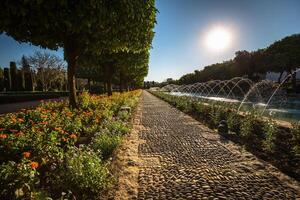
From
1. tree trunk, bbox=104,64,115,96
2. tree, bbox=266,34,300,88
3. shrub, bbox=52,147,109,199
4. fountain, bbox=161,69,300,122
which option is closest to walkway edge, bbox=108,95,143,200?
shrub, bbox=52,147,109,199

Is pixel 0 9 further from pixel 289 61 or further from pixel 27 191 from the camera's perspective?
pixel 289 61

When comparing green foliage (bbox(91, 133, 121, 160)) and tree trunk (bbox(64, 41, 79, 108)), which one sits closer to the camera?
green foliage (bbox(91, 133, 121, 160))

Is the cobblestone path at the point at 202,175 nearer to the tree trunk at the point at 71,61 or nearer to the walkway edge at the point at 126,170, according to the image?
the walkway edge at the point at 126,170

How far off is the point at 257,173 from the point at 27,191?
13.5ft

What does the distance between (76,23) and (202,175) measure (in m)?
5.54

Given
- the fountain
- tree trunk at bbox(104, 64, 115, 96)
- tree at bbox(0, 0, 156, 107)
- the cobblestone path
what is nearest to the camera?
the cobblestone path

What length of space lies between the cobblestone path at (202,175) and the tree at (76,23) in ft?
13.4

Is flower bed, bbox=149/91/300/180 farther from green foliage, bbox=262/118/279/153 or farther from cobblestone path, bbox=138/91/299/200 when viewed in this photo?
cobblestone path, bbox=138/91/299/200

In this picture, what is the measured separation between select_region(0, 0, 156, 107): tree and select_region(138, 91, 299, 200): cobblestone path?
4079 millimetres

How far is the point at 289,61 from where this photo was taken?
5203 cm

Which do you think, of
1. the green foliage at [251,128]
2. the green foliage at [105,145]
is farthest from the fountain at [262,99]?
the green foliage at [105,145]

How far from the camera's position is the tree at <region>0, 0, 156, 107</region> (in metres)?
7.52

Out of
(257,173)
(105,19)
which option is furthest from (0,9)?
(257,173)

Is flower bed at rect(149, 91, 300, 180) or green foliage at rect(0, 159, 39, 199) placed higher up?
green foliage at rect(0, 159, 39, 199)
